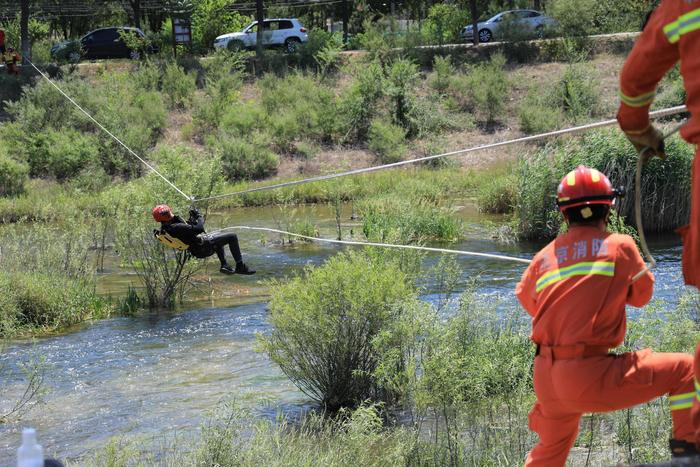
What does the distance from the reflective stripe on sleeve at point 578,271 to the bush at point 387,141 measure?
28075 mm

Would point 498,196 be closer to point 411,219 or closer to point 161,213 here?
point 411,219

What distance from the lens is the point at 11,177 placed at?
29.1 metres

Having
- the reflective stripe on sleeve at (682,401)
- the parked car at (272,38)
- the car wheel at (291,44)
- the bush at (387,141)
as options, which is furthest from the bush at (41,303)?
the parked car at (272,38)

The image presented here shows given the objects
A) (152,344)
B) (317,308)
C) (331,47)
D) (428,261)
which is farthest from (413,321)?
(331,47)

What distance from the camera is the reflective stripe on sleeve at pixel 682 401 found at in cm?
442

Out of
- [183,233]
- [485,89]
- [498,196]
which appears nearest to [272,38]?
[485,89]

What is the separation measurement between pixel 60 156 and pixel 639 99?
29122 mm

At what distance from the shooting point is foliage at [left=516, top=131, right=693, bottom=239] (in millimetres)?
19422

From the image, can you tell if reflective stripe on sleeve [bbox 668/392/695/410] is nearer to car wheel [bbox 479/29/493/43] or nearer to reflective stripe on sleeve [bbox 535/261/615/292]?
reflective stripe on sleeve [bbox 535/261/615/292]

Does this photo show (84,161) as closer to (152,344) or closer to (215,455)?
(152,344)

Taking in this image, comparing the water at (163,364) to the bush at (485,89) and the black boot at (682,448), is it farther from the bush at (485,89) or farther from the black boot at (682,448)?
the bush at (485,89)

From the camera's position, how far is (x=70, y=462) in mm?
9141

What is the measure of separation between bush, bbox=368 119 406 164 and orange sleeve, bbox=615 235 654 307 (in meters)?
28.2

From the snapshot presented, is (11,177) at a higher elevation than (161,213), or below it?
below
